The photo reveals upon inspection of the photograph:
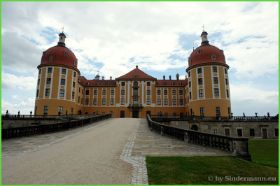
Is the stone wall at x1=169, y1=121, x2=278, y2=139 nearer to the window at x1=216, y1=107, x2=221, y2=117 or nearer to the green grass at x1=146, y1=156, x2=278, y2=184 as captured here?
the window at x1=216, y1=107, x2=221, y2=117

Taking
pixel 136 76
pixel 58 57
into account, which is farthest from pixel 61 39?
pixel 136 76

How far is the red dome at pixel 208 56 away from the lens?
142 feet

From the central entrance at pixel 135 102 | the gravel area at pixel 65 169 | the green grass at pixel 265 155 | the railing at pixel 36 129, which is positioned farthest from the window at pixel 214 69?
the gravel area at pixel 65 169

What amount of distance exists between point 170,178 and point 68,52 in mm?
47123

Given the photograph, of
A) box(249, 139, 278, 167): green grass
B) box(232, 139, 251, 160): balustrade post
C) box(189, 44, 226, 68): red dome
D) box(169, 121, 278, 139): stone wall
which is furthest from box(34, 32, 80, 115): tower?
box(232, 139, 251, 160): balustrade post

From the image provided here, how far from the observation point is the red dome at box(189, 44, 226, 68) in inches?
1702

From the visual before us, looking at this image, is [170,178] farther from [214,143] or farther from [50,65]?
[50,65]

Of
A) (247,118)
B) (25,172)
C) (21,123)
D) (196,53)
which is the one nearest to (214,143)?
(25,172)

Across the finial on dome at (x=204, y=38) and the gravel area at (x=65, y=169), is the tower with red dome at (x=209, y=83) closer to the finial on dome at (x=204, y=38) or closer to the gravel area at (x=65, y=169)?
the finial on dome at (x=204, y=38)

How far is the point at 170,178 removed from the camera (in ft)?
17.8

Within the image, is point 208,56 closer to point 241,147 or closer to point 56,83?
point 56,83

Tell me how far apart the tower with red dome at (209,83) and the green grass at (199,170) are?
35.0m

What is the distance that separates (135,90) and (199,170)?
48.1m

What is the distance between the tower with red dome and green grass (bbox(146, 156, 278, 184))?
115ft
